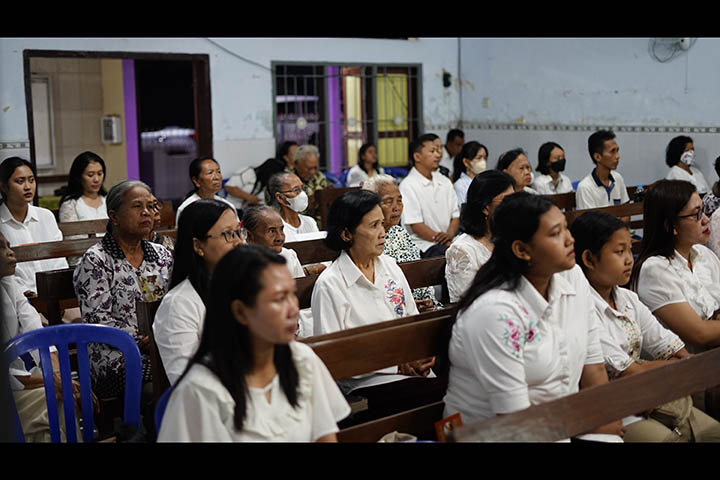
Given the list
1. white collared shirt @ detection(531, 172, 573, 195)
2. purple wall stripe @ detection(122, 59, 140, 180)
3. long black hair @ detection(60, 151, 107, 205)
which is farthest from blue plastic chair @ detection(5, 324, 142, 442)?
purple wall stripe @ detection(122, 59, 140, 180)

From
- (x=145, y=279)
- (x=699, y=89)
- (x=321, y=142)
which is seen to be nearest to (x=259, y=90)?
(x=321, y=142)

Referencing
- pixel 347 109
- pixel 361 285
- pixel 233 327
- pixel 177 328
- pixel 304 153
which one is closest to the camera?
pixel 233 327

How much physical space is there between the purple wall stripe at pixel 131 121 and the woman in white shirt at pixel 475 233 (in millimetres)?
6913

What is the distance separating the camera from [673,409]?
10.2ft

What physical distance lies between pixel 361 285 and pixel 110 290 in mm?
1087

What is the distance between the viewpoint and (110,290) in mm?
3633

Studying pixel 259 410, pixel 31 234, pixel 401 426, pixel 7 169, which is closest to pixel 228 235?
pixel 401 426

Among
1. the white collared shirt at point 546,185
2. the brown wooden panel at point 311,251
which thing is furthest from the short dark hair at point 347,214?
the white collared shirt at point 546,185

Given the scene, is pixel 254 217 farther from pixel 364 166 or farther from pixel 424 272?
pixel 364 166

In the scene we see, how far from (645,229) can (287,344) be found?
2.13 metres

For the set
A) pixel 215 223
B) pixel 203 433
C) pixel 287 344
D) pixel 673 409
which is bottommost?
pixel 673 409

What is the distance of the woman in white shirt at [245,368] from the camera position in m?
2.12

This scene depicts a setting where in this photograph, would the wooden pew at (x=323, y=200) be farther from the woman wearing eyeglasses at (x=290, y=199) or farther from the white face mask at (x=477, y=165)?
the woman wearing eyeglasses at (x=290, y=199)
